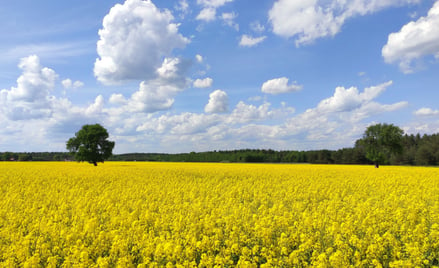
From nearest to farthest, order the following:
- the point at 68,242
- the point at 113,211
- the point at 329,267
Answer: the point at 329,267 < the point at 68,242 < the point at 113,211

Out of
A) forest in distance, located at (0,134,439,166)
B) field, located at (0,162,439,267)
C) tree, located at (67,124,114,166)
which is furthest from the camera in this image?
forest in distance, located at (0,134,439,166)

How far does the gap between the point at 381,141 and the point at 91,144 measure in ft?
152

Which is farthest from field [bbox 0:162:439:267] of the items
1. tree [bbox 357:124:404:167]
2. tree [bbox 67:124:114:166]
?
tree [bbox 357:124:404:167]

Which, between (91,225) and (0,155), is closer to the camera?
(91,225)

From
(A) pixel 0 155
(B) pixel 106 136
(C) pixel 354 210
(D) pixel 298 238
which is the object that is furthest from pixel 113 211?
(A) pixel 0 155

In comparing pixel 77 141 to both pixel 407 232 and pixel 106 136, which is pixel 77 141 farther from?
pixel 407 232

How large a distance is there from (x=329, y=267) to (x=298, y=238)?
171 centimetres

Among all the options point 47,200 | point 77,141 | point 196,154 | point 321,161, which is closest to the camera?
point 47,200

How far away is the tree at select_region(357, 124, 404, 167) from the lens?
148ft

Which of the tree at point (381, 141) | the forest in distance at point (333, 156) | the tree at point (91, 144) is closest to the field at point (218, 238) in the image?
the tree at point (91, 144)

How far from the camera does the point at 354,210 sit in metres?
9.84

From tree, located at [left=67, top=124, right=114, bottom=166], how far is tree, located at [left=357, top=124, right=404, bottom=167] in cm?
4223

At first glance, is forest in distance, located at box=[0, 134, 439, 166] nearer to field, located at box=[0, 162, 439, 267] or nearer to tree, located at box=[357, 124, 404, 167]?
tree, located at box=[357, 124, 404, 167]

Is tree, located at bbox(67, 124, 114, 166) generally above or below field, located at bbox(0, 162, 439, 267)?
above
